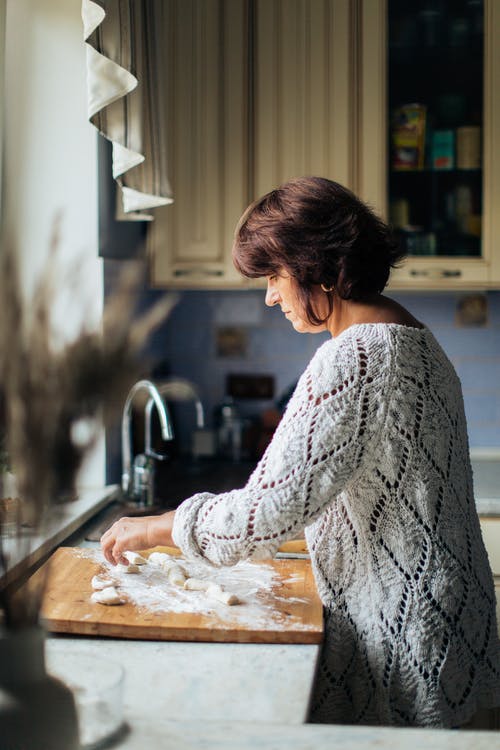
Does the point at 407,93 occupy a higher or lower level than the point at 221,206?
higher

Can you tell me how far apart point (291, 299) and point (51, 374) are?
2.81 ft

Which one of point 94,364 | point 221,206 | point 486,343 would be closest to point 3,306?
point 94,364

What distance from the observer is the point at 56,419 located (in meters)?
0.64

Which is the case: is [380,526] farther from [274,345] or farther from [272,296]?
[274,345]

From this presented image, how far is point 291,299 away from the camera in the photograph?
145 centimetres

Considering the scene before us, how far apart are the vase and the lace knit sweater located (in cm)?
49

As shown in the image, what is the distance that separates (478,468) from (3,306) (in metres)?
2.39

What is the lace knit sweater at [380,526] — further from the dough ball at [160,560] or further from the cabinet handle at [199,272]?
the cabinet handle at [199,272]

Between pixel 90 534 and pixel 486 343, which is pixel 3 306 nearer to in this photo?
pixel 90 534

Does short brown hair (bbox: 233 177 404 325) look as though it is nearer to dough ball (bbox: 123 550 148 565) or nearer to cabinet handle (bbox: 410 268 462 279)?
dough ball (bbox: 123 550 148 565)

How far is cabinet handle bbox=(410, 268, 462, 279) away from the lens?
105 inches

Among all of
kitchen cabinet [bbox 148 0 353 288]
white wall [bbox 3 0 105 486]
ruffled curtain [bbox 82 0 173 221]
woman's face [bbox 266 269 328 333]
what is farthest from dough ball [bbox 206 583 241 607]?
kitchen cabinet [bbox 148 0 353 288]

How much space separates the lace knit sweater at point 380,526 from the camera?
118 centimetres

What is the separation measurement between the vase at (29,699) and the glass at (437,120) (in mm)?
2180
